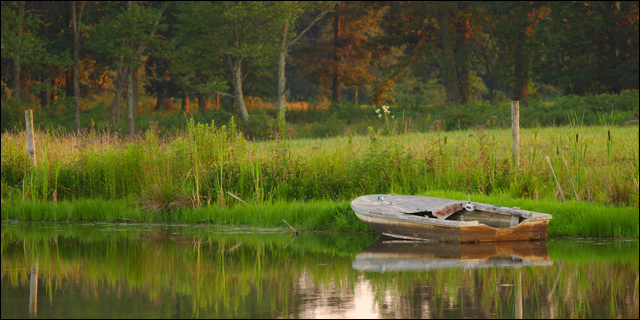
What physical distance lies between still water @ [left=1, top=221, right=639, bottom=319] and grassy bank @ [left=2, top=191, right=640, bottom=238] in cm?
55

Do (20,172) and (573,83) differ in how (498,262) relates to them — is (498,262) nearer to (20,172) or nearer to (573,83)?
(20,172)

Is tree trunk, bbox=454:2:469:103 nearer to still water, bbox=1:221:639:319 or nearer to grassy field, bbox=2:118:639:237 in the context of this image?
grassy field, bbox=2:118:639:237

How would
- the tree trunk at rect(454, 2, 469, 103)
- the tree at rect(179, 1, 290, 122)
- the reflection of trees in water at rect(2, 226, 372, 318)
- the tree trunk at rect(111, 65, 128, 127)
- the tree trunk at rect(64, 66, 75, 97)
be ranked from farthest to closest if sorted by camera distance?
the tree trunk at rect(64, 66, 75, 97) < the tree trunk at rect(454, 2, 469, 103) < the tree trunk at rect(111, 65, 128, 127) < the tree at rect(179, 1, 290, 122) < the reflection of trees in water at rect(2, 226, 372, 318)

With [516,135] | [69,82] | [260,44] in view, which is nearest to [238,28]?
[260,44]

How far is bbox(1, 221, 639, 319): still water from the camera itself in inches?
327

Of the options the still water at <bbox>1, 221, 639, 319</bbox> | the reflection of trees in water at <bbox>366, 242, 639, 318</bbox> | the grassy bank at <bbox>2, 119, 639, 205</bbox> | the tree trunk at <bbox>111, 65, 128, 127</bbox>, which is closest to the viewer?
the reflection of trees in water at <bbox>366, 242, 639, 318</bbox>

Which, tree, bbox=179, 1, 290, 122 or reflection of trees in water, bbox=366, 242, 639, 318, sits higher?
tree, bbox=179, 1, 290, 122

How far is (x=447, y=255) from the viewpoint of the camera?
11.9 m

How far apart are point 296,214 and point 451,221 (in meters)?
3.80

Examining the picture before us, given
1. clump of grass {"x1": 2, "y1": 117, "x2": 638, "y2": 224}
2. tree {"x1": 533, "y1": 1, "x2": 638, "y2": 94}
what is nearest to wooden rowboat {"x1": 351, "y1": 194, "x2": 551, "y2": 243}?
clump of grass {"x1": 2, "y1": 117, "x2": 638, "y2": 224}

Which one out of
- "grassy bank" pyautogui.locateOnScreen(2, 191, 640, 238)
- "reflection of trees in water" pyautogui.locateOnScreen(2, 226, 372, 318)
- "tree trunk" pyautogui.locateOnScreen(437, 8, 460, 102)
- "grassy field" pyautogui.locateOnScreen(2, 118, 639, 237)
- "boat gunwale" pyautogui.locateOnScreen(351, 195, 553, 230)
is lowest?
"reflection of trees in water" pyautogui.locateOnScreen(2, 226, 372, 318)

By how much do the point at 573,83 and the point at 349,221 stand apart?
2628 centimetres

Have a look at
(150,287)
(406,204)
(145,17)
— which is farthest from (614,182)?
(145,17)

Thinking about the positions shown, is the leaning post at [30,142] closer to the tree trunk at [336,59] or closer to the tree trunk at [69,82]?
the tree trunk at [69,82]
